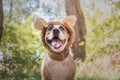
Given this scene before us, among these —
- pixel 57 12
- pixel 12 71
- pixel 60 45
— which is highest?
pixel 57 12

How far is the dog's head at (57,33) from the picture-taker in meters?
4.38

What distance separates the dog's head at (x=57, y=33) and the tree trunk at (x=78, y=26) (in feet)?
0.38

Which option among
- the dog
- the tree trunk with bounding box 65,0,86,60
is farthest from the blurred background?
the dog

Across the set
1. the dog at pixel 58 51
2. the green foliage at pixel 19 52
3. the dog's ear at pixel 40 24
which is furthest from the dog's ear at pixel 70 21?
the green foliage at pixel 19 52

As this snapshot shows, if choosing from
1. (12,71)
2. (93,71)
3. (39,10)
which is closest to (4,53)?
(12,71)

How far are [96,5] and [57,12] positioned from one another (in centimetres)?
41

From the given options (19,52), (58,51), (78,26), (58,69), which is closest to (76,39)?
(78,26)

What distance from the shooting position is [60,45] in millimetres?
4449

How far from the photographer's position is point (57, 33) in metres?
4.36

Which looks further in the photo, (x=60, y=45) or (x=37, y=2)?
(x=37, y=2)

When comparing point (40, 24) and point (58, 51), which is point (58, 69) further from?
point (40, 24)

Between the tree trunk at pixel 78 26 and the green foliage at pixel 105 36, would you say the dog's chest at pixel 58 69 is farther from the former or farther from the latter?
the green foliage at pixel 105 36

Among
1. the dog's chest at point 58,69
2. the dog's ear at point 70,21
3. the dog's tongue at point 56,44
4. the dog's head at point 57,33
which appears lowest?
the dog's chest at point 58,69

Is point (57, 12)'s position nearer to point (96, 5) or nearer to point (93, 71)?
point (96, 5)
